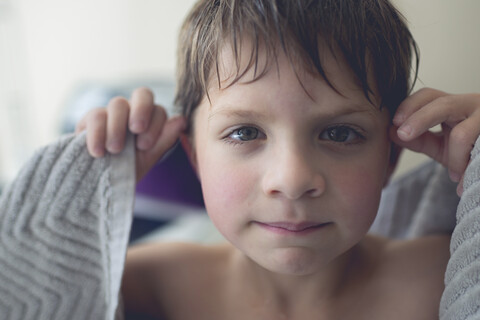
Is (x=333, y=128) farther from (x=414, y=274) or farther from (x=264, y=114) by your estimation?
(x=414, y=274)

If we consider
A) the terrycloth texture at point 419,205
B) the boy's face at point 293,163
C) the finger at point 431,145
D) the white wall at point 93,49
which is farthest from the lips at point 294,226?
the white wall at point 93,49

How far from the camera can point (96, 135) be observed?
64 centimetres

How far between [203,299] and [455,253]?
0.39m

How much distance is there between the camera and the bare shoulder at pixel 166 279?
2.43 feet

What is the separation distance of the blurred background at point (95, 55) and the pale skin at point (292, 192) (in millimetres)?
699

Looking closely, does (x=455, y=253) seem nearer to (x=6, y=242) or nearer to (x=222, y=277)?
(x=222, y=277)

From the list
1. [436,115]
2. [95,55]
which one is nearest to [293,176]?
[436,115]

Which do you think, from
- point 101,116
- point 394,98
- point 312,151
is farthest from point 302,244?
point 101,116

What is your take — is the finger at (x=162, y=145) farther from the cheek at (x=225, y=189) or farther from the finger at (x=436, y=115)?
the finger at (x=436, y=115)

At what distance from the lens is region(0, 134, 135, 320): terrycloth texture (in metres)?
0.63

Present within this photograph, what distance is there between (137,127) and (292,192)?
0.27 meters

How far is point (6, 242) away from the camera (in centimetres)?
62

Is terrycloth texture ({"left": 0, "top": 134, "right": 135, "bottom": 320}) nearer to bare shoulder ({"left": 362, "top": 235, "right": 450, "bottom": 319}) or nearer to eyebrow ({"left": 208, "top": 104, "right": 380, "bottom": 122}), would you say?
eyebrow ({"left": 208, "top": 104, "right": 380, "bottom": 122})

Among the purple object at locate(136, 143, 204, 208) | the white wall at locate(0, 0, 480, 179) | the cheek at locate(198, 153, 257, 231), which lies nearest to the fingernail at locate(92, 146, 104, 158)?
the cheek at locate(198, 153, 257, 231)
